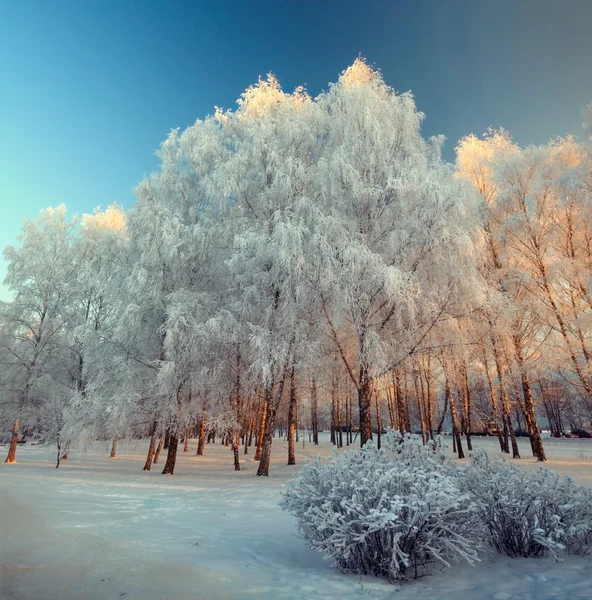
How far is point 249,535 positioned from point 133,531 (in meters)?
1.61

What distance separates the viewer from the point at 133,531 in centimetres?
508

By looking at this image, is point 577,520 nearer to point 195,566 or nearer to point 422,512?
point 422,512

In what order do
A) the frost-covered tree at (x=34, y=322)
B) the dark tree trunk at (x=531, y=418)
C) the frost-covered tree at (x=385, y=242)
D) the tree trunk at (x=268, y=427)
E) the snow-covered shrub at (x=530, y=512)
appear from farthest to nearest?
1. the frost-covered tree at (x=34, y=322)
2. the dark tree trunk at (x=531, y=418)
3. the tree trunk at (x=268, y=427)
4. the frost-covered tree at (x=385, y=242)
5. the snow-covered shrub at (x=530, y=512)

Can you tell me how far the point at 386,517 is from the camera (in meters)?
3.30

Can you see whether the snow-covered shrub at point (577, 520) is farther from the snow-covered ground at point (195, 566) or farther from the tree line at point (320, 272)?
the tree line at point (320, 272)

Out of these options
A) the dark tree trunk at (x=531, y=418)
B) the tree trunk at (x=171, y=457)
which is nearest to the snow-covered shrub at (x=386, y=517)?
the tree trunk at (x=171, y=457)

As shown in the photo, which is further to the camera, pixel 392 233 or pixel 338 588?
pixel 392 233

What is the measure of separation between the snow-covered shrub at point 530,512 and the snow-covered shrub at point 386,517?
366 mm

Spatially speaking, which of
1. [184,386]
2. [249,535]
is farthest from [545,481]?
[184,386]

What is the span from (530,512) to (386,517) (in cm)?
190

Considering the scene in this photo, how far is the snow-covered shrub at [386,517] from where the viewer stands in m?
3.49

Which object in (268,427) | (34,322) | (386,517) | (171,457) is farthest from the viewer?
(34,322)

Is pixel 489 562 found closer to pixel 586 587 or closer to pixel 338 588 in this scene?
pixel 586 587

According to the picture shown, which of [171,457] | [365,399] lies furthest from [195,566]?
[171,457]
